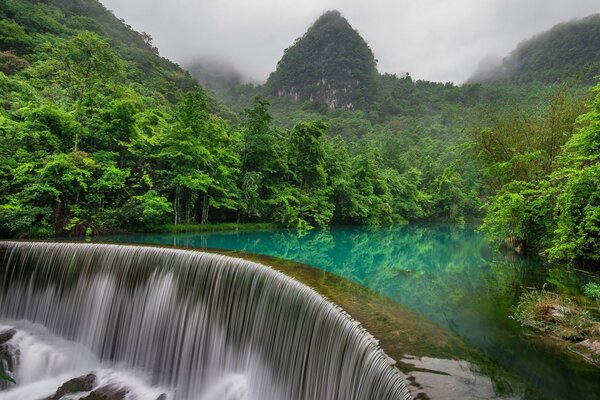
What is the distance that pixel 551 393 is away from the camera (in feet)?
12.1

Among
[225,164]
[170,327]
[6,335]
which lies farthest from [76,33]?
[170,327]

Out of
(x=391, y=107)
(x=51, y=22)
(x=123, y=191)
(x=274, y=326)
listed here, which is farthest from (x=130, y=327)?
(x=391, y=107)

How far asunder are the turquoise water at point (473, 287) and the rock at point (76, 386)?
6433 millimetres

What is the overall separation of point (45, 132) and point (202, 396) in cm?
1445

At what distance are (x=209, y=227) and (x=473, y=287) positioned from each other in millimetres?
15419

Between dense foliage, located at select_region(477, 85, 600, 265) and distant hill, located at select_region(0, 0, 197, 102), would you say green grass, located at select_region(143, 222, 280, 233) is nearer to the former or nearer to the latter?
dense foliage, located at select_region(477, 85, 600, 265)

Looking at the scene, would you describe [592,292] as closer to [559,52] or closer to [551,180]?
[551,180]

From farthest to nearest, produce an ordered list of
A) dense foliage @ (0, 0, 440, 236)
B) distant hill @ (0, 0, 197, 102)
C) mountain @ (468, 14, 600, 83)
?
mountain @ (468, 14, 600, 83), distant hill @ (0, 0, 197, 102), dense foliage @ (0, 0, 440, 236)

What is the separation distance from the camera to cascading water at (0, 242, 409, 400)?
16.8ft

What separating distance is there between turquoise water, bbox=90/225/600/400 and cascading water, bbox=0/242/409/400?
2.33 m

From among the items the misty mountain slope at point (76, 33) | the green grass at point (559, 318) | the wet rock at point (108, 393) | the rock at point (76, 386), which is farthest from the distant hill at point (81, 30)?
the green grass at point (559, 318)

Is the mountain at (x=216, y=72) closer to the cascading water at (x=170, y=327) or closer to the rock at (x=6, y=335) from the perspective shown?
the cascading water at (x=170, y=327)

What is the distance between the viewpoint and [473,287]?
9.52 meters

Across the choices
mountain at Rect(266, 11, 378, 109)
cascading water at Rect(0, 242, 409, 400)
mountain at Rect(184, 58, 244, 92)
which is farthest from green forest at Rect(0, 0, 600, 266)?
mountain at Rect(184, 58, 244, 92)
